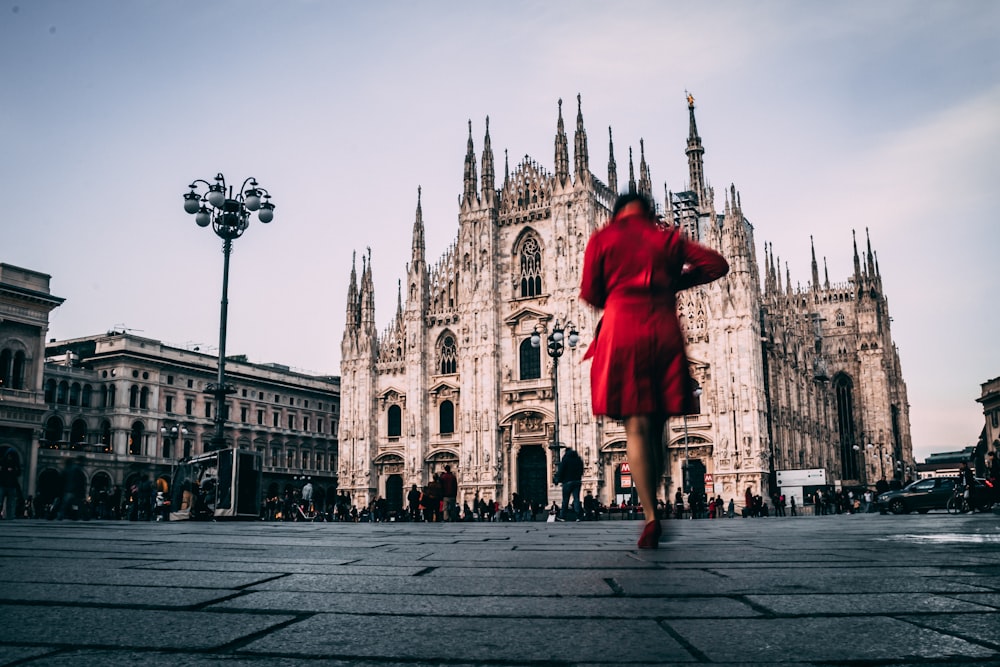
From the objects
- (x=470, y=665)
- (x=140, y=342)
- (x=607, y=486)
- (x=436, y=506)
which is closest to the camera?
(x=470, y=665)

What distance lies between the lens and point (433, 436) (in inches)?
1619

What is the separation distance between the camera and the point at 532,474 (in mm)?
38688

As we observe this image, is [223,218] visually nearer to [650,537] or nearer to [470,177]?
[650,537]

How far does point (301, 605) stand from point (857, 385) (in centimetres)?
6755

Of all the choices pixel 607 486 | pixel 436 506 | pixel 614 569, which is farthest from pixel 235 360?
pixel 614 569

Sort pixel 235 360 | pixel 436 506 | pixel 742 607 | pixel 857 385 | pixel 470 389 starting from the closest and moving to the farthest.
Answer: pixel 742 607 < pixel 436 506 < pixel 470 389 < pixel 235 360 < pixel 857 385

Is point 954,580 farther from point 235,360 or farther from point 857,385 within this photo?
point 857,385

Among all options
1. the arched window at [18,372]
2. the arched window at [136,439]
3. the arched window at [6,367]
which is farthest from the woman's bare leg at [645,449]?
the arched window at [136,439]

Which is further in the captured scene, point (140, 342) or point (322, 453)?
point (322, 453)

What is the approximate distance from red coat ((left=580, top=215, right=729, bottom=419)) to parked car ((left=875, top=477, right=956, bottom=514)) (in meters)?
21.0

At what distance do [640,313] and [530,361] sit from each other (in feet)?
116

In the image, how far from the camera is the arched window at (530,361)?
39312 mm

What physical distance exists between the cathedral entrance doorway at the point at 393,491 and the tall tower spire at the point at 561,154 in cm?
1670

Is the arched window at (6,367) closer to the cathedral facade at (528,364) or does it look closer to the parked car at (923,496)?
the cathedral facade at (528,364)
